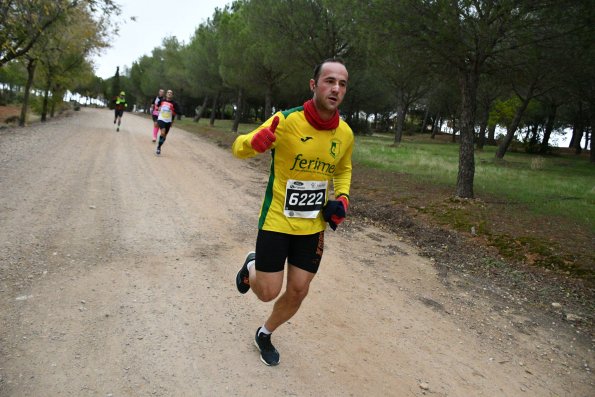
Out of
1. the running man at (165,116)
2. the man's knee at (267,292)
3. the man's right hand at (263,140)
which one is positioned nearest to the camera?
the man's right hand at (263,140)

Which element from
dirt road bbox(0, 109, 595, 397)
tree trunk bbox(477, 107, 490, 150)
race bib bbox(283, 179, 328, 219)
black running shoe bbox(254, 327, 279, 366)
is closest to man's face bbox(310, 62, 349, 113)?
race bib bbox(283, 179, 328, 219)

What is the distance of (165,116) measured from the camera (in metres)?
14.0

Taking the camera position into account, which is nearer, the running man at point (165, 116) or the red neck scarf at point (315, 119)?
the red neck scarf at point (315, 119)

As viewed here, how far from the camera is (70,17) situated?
1702cm

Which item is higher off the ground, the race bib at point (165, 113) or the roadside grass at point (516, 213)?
the race bib at point (165, 113)

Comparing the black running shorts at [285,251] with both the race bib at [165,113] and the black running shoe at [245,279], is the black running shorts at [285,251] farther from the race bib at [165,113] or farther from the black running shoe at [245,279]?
the race bib at [165,113]

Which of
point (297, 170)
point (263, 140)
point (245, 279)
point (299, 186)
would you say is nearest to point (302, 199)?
point (299, 186)

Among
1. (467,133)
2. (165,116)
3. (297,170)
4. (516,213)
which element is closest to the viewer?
(297,170)

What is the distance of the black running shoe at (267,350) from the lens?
3.53 metres

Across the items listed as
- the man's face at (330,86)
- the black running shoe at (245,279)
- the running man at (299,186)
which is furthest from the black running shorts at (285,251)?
the man's face at (330,86)

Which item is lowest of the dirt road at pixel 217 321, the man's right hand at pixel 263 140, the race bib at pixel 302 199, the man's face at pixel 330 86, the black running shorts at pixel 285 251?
the dirt road at pixel 217 321

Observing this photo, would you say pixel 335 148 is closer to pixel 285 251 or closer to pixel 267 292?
pixel 285 251

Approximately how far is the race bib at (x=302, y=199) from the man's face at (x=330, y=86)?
604mm

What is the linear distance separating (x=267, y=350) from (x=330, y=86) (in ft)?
7.21
